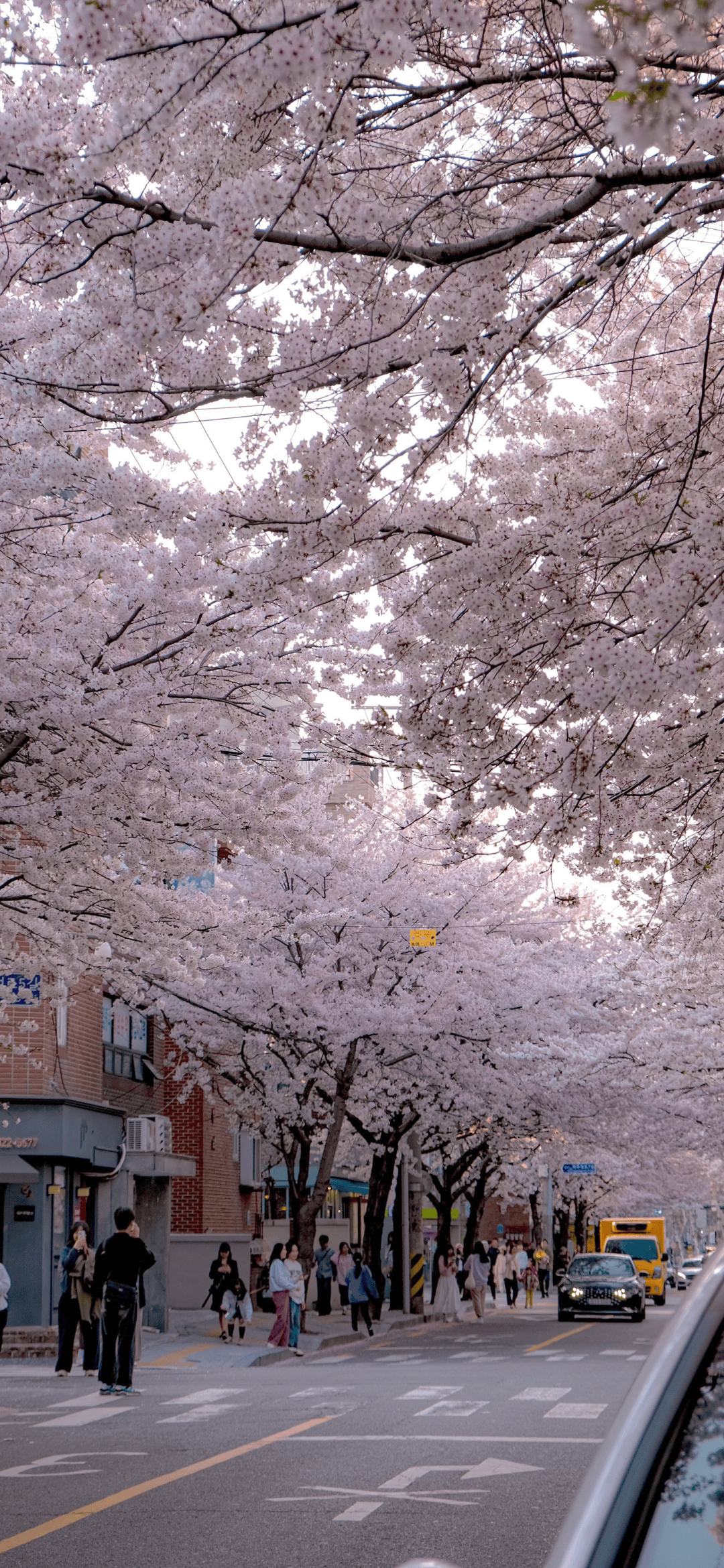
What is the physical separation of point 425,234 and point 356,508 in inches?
63.5

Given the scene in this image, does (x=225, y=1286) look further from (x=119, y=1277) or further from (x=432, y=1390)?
(x=119, y=1277)

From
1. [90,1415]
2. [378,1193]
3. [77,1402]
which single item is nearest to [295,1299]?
[77,1402]

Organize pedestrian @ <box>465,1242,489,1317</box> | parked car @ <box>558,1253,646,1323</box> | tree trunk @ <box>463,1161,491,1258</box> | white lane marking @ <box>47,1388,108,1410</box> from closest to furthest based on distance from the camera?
white lane marking @ <box>47,1388,108,1410</box> → parked car @ <box>558,1253,646,1323</box> → pedestrian @ <box>465,1242,489,1317</box> → tree trunk @ <box>463,1161,491,1258</box>

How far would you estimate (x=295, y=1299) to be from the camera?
81.6 ft

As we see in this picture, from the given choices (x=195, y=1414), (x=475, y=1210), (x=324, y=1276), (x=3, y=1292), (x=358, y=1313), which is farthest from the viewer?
(x=475, y=1210)

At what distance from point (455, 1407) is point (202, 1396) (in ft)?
11.6

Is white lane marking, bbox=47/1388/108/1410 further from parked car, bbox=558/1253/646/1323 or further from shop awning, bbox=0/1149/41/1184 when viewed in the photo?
parked car, bbox=558/1253/646/1323

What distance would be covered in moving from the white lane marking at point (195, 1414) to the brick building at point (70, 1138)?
7398mm

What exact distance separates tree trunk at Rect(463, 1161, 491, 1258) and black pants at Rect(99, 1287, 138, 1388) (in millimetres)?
30784

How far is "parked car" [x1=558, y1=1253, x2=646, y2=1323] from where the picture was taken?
35.4 m

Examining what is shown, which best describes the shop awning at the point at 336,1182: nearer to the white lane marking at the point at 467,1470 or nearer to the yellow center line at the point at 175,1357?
the yellow center line at the point at 175,1357

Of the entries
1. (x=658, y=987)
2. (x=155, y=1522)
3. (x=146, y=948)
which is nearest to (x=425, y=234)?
(x=155, y=1522)

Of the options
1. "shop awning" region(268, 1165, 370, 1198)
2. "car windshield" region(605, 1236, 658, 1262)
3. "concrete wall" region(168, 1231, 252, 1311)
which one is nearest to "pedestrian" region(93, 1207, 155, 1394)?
"concrete wall" region(168, 1231, 252, 1311)

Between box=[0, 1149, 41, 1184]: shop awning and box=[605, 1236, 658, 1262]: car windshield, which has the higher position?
box=[0, 1149, 41, 1184]: shop awning
